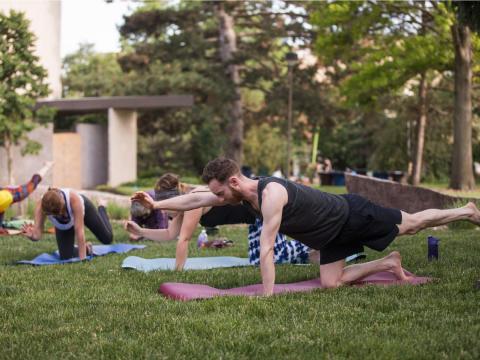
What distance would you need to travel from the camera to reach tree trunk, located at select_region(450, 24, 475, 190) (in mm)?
20453

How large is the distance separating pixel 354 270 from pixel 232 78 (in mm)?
26961

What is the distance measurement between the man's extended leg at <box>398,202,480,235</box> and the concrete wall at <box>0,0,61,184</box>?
18943mm

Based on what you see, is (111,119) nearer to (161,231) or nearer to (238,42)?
(238,42)

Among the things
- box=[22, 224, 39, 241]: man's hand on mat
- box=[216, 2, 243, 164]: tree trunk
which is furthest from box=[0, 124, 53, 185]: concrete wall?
box=[22, 224, 39, 241]: man's hand on mat

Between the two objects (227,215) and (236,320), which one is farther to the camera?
(227,215)

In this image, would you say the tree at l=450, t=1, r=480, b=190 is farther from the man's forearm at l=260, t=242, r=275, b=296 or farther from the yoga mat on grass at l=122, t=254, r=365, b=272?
the man's forearm at l=260, t=242, r=275, b=296

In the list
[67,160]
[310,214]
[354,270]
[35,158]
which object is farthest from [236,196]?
[67,160]

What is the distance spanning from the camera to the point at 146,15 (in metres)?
32.6

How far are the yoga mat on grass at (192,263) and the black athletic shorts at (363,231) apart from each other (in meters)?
1.85

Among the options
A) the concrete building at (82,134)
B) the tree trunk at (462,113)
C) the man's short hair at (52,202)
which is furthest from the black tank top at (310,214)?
the concrete building at (82,134)

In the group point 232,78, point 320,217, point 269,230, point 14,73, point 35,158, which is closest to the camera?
point 269,230

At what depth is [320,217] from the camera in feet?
20.7

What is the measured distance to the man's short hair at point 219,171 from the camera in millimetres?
6035

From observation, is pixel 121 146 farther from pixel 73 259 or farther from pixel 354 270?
pixel 354 270
